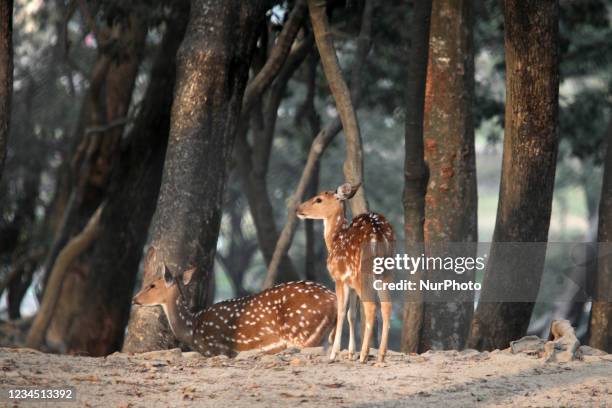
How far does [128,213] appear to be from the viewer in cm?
1688

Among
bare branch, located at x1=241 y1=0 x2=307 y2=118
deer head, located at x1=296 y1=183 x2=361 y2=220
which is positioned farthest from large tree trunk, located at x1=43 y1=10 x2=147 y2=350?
deer head, located at x1=296 y1=183 x2=361 y2=220

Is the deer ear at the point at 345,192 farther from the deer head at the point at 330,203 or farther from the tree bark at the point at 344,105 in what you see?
the tree bark at the point at 344,105

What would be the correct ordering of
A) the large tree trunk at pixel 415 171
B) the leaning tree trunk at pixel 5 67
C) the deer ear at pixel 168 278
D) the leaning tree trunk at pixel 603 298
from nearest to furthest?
the leaning tree trunk at pixel 5 67, the large tree trunk at pixel 415 171, the leaning tree trunk at pixel 603 298, the deer ear at pixel 168 278

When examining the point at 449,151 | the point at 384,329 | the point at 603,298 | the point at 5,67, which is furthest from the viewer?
the point at 449,151

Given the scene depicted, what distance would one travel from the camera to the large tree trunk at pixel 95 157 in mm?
19031

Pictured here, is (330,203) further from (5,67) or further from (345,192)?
(5,67)

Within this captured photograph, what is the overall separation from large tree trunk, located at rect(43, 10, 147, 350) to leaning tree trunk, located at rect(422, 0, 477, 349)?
23.9 ft

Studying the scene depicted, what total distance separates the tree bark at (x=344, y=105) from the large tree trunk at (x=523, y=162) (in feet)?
5.29

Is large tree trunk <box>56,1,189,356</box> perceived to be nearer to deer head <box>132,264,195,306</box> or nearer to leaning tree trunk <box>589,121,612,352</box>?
deer head <box>132,264,195,306</box>

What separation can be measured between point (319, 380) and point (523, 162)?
3.37 metres

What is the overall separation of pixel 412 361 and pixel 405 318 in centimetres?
162

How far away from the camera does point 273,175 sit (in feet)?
111

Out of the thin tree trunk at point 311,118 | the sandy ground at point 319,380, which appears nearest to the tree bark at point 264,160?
the thin tree trunk at point 311,118

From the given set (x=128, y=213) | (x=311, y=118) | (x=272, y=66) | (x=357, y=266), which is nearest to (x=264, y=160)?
(x=311, y=118)
